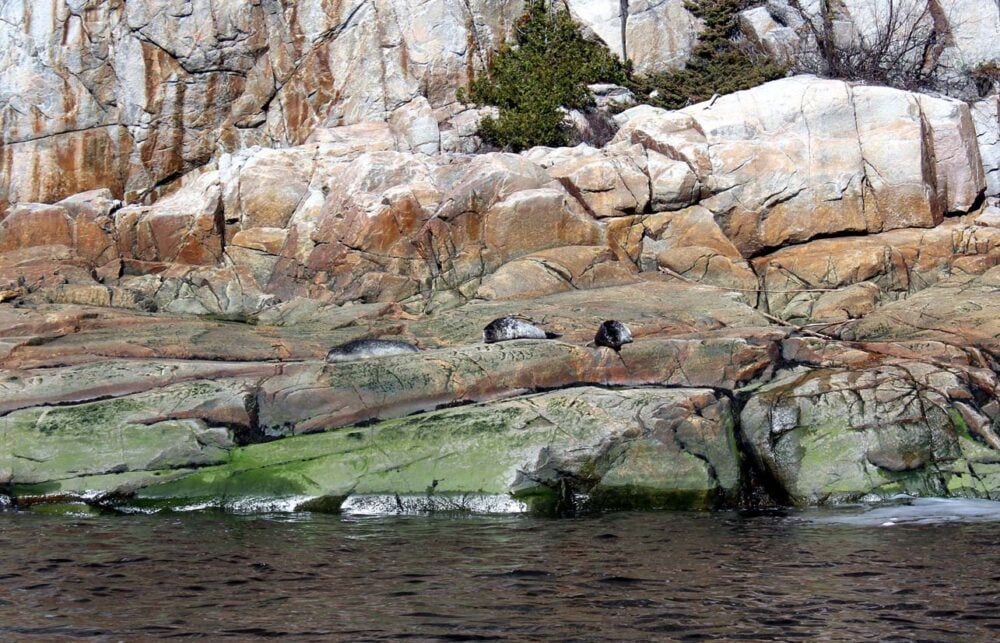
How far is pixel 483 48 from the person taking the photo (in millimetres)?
23219

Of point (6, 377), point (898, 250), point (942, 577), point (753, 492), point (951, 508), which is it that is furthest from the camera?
point (898, 250)

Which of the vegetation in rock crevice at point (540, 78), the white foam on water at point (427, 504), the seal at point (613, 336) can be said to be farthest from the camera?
the vegetation in rock crevice at point (540, 78)

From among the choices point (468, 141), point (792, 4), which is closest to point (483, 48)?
point (468, 141)

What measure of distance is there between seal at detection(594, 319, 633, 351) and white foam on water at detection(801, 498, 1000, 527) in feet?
9.80

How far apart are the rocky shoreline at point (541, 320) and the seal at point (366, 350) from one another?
425 mm

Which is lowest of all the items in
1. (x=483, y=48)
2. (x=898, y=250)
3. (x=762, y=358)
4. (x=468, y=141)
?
(x=762, y=358)

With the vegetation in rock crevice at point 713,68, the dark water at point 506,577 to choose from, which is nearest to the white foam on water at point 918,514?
the dark water at point 506,577

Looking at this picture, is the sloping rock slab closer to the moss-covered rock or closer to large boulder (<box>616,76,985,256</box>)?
the moss-covered rock

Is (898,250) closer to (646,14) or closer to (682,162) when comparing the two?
(682,162)

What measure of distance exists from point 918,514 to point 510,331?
502 centimetres

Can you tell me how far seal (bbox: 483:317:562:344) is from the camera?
42.7ft

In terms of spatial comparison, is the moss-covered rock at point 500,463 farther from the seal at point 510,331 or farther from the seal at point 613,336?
the seal at point 510,331

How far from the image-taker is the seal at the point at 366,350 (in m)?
12.8

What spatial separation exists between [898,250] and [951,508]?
6952 mm
